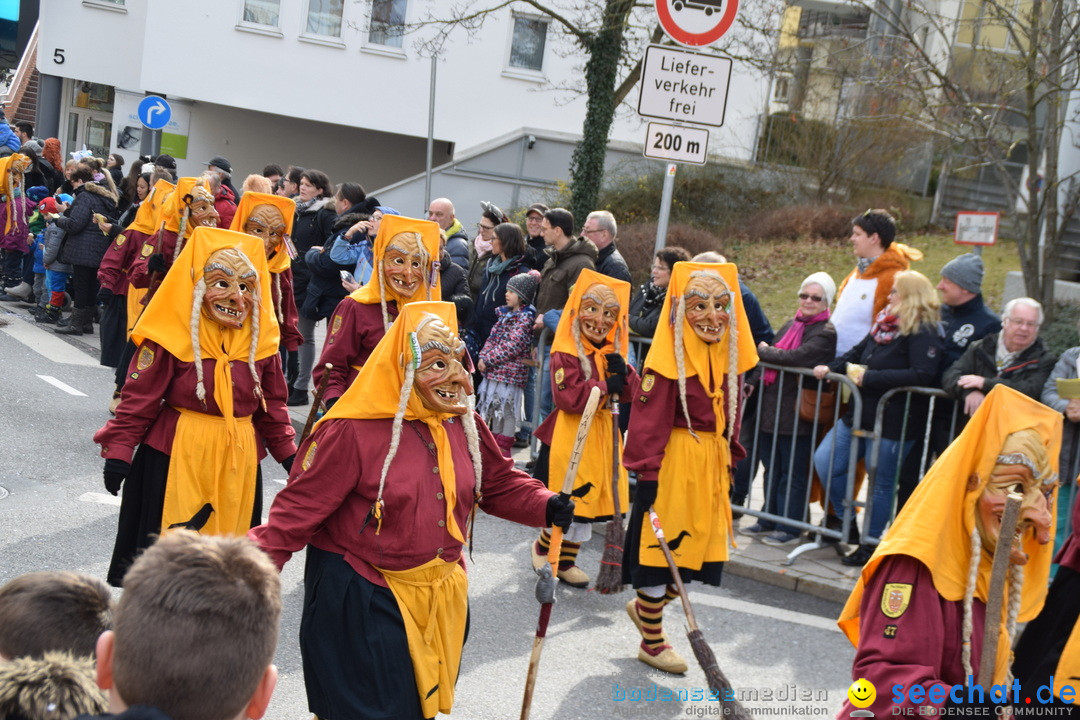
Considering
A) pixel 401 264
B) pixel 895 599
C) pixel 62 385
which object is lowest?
pixel 62 385

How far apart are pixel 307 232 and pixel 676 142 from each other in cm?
511

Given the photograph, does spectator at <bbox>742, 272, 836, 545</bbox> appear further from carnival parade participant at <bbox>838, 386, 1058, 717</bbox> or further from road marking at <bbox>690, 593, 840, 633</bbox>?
carnival parade participant at <bbox>838, 386, 1058, 717</bbox>

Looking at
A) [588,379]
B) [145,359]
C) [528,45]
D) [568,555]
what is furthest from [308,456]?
[528,45]

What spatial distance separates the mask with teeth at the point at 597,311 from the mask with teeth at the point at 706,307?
95 centimetres

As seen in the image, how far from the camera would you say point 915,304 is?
7262 millimetres

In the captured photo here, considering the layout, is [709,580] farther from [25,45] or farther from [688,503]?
[25,45]

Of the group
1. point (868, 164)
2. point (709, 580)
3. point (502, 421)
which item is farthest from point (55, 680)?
point (868, 164)

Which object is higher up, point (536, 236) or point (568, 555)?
point (536, 236)

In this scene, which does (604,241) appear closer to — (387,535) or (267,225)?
(267,225)

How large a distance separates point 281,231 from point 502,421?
223cm

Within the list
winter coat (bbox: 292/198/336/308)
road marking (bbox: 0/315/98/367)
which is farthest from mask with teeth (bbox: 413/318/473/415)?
road marking (bbox: 0/315/98/367)

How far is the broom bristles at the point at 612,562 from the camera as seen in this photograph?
6.16 meters

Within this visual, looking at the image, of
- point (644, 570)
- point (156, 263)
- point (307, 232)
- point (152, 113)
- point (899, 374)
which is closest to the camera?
point (644, 570)

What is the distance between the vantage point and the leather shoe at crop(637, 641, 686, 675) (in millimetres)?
5656
